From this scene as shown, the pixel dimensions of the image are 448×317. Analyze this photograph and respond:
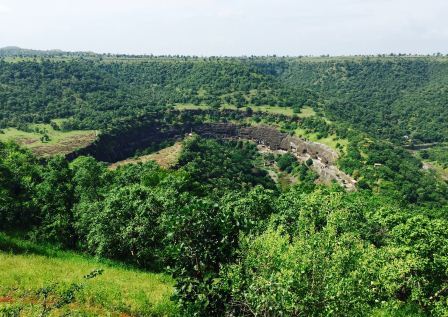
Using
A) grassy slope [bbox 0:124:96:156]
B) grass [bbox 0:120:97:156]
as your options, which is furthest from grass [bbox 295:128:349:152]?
grassy slope [bbox 0:124:96:156]

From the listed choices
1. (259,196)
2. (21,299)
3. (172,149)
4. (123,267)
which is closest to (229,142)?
(172,149)

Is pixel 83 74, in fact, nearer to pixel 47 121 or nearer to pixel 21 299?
pixel 47 121

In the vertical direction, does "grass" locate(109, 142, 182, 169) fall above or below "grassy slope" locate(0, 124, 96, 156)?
below

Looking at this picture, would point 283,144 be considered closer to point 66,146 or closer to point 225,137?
point 225,137

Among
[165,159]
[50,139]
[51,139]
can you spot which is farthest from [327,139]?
[50,139]

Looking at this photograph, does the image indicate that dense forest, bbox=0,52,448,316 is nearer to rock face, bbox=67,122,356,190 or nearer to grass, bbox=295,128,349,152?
grass, bbox=295,128,349,152

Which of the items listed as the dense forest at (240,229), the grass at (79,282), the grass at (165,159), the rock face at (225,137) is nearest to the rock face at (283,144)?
the rock face at (225,137)
